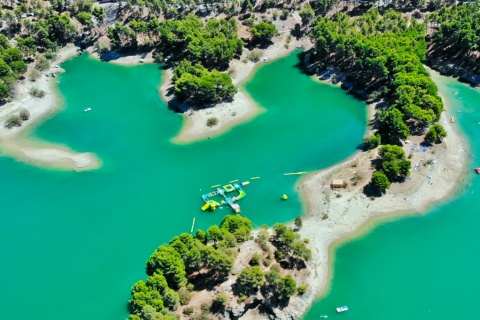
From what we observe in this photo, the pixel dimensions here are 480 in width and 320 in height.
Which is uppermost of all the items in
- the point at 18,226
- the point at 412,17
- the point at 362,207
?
the point at 412,17

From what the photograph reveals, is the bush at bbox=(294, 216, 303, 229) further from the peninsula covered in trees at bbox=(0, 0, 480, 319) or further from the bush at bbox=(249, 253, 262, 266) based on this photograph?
the bush at bbox=(249, 253, 262, 266)

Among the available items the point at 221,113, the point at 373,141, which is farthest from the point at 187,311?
the point at 221,113

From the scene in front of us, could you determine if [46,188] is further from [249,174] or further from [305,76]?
[305,76]

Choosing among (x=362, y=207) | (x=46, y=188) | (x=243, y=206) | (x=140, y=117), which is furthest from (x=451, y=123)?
(x=46, y=188)

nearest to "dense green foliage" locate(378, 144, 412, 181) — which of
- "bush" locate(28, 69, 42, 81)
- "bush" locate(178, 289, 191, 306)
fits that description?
"bush" locate(178, 289, 191, 306)

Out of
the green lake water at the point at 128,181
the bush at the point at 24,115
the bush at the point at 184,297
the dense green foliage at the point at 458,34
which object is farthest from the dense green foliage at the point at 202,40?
the bush at the point at 184,297

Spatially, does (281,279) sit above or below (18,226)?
above
